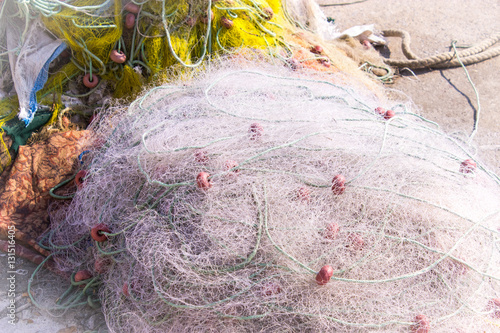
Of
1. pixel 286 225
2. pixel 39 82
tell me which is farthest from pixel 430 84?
pixel 39 82

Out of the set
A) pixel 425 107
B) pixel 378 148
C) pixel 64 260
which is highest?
pixel 378 148

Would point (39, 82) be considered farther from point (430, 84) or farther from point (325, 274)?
point (430, 84)

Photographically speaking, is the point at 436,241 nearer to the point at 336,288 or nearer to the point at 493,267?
the point at 493,267

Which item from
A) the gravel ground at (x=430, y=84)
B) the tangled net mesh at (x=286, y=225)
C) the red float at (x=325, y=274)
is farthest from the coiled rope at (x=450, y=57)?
the red float at (x=325, y=274)

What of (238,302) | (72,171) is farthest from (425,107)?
(72,171)

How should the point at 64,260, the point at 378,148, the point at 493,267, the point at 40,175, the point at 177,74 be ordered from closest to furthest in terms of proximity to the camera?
the point at 493,267
the point at 378,148
the point at 64,260
the point at 40,175
the point at 177,74
